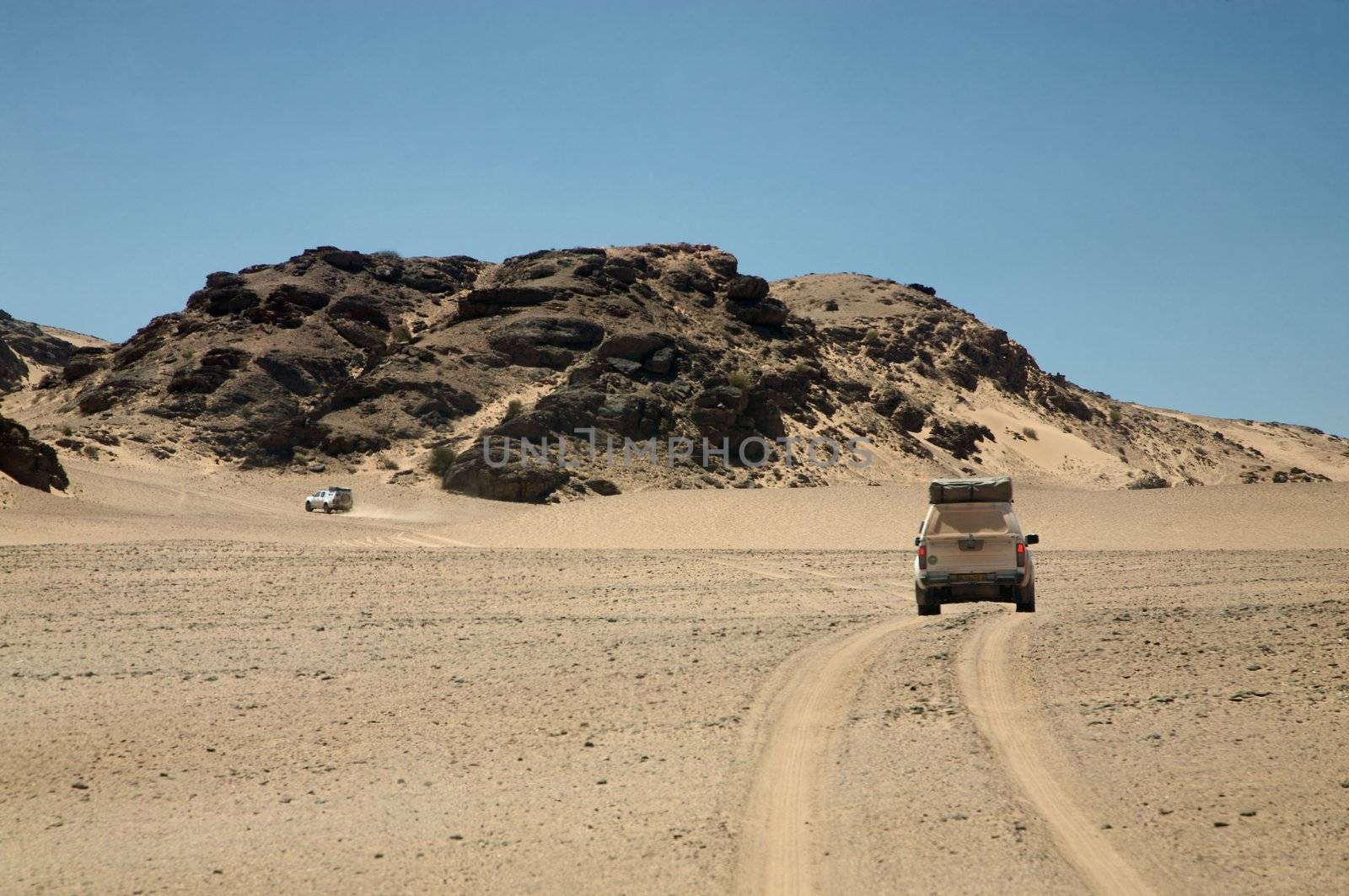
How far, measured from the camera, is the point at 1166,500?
40.2 metres

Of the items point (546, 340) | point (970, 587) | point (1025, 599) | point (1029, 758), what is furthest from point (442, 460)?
point (1029, 758)

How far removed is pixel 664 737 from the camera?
920 cm

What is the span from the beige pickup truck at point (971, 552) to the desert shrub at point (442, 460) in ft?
131

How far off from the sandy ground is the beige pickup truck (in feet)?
1.45

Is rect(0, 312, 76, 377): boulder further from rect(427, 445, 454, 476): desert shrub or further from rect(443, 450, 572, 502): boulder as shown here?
rect(443, 450, 572, 502): boulder

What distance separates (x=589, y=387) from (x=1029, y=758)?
5067 centimetres

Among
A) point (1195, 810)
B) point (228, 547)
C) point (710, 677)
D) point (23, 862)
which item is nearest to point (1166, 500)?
point (228, 547)

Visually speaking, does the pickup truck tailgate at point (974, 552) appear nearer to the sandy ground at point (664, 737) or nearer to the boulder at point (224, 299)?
the sandy ground at point (664, 737)

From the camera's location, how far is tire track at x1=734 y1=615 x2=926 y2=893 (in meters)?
6.19

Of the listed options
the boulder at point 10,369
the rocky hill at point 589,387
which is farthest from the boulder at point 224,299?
the boulder at point 10,369

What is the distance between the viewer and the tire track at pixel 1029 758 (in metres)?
6.11

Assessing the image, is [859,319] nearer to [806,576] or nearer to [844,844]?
[806,576]

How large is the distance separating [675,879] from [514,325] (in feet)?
212

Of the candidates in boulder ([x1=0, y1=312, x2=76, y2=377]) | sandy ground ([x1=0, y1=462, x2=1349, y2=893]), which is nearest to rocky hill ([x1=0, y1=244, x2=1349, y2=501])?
boulder ([x1=0, y1=312, x2=76, y2=377])
